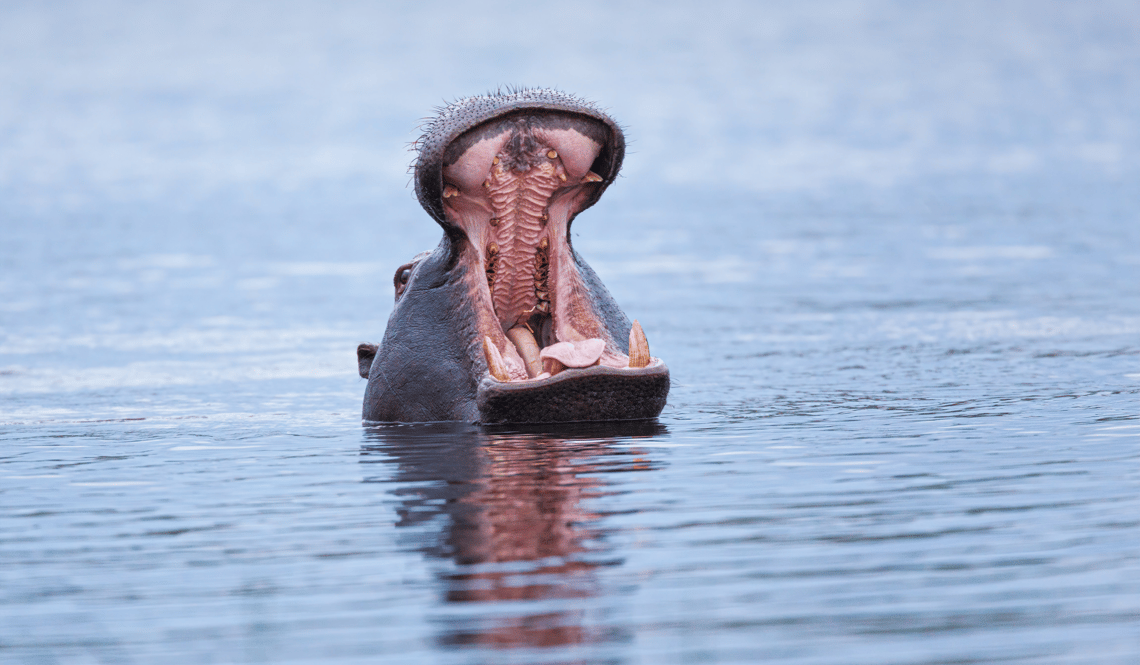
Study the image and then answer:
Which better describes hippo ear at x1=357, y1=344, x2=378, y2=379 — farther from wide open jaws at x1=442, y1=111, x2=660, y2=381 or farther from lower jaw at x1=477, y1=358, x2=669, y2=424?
lower jaw at x1=477, y1=358, x2=669, y2=424

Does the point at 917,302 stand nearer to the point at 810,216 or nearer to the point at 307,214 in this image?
the point at 810,216

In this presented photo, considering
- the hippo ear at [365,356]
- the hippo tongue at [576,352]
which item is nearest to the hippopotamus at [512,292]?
the hippo tongue at [576,352]

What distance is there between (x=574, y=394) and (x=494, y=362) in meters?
0.38

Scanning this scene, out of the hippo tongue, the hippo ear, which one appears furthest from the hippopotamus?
the hippo ear

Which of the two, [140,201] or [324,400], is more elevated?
[140,201]

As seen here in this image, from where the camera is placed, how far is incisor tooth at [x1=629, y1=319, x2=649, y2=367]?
716 centimetres

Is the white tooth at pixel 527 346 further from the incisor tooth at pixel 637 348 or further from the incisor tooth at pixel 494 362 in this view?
the incisor tooth at pixel 637 348

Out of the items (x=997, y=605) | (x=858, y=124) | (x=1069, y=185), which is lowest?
(x=997, y=605)

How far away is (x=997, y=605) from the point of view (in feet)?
13.8

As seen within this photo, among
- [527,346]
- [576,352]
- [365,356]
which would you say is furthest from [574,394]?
[365,356]

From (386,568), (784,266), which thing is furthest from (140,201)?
(386,568)

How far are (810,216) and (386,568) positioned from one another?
95.2 ft

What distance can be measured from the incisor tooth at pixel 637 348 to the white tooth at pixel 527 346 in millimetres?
482

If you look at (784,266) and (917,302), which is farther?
(784,266)
